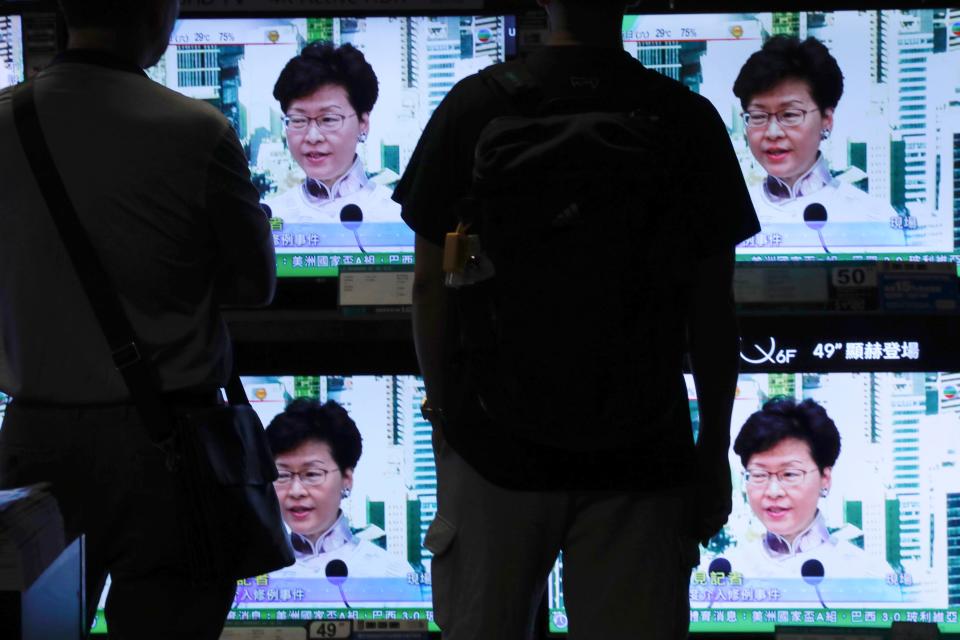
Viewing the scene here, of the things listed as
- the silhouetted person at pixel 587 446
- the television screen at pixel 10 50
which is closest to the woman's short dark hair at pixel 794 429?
the silhouetted person at pixel 587 446

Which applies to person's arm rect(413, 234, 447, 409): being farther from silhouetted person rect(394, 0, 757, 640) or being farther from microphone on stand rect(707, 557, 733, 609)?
microphone on stand rect(707, 557, 733, 609)

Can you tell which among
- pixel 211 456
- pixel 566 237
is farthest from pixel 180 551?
pixel 566 237

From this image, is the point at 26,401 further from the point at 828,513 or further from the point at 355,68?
the point at 828,513

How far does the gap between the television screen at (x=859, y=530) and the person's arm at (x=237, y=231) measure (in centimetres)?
129

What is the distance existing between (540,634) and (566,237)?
58.3 inches

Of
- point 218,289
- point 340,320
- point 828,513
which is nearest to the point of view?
point 218,289

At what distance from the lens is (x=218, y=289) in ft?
6.42

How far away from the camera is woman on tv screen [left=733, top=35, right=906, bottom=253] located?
2770 mm

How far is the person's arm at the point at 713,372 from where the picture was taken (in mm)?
1764

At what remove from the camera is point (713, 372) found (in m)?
1.78

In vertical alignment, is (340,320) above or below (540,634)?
above

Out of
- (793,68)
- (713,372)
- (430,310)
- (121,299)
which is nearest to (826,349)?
(793,68)

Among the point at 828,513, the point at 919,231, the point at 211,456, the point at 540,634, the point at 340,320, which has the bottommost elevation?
the point at 540,634

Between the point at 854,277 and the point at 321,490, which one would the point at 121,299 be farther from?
the point at 854,277
